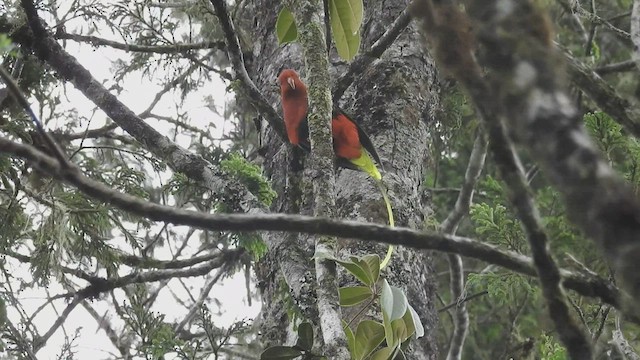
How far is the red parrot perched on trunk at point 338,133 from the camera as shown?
314 cm

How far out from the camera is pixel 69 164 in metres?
1.36

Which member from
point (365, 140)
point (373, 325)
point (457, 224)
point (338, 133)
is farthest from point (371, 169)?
point (457, 224)

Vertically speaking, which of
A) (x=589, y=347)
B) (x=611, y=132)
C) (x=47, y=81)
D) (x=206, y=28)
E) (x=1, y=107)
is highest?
(x=206, y=28)

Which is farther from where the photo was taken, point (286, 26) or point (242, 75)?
point (242, 75)

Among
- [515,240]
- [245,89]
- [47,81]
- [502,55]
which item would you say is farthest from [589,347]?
[47,81]

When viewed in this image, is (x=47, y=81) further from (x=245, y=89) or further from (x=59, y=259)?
(x=245, y=89)

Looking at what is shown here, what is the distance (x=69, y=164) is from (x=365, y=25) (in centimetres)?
256

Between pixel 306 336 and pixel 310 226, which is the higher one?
pixel 306 336

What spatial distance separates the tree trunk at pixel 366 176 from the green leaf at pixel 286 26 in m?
0.57

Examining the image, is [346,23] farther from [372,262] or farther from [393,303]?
[393,303]

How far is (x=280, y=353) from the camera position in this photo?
234 centimetres

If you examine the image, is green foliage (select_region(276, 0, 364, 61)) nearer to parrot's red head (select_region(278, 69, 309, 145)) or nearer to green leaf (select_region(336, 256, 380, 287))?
green leaf (select_region(336, 256, 380, 287))

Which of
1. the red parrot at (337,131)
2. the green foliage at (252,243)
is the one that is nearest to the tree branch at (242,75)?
the red parrot at (337,131)

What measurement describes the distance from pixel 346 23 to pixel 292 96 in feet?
3.69
